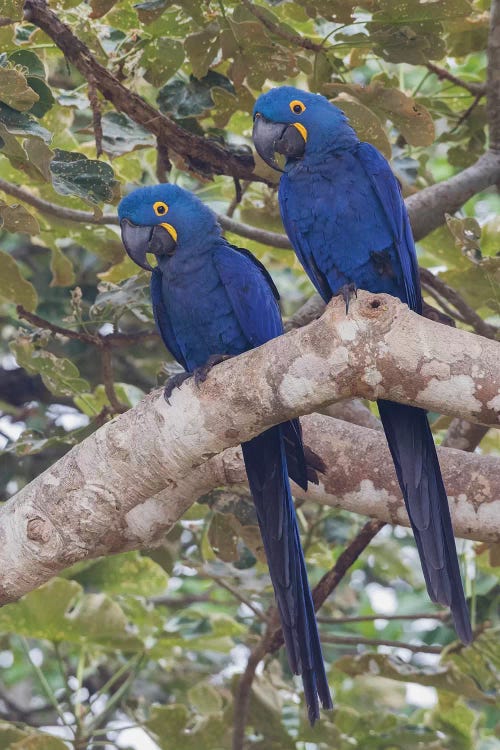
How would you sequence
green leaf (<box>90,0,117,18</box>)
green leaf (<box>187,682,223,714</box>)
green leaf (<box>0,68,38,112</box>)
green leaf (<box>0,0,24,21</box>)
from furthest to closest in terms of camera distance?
green leaf (<box>187,682,223,714</box>), green leaf (<box>90,0,117,18</box>), green leaf (<box>0,0,24,21</box>), green leaf (<box>0,68,38,112</box>)

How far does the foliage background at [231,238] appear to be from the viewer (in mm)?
3055

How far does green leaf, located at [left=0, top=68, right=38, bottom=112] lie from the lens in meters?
2.48

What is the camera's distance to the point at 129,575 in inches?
144

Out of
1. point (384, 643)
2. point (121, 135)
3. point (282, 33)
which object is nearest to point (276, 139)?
point (282, 33)

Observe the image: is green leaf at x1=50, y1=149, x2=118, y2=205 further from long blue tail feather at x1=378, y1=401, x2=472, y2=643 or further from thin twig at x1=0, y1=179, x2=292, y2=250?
long blue tail feather at x1=378, y1=401, x2=472, y2=643

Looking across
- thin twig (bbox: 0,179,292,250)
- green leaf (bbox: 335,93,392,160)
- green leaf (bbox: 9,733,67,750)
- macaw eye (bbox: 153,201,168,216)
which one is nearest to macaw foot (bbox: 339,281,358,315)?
macaw eye (bbox: 153,201,168,216)

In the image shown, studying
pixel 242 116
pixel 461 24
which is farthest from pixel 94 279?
pixel 461 24

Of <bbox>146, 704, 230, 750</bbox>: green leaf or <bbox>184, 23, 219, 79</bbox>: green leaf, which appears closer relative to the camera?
<bbox>184, 23, 219, 79</bbox>: green leaf

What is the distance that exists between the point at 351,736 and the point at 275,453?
140 cm

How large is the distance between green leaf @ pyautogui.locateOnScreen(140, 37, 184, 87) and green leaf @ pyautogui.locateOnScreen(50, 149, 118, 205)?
0.61 m

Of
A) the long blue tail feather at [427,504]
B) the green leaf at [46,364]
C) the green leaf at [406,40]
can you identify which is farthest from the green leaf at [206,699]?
the green leaf at [406,40]

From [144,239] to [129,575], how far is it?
4.37ft

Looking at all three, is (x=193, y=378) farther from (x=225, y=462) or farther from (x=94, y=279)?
(x=94, y=279)

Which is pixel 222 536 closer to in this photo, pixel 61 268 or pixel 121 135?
pixel 61 268
